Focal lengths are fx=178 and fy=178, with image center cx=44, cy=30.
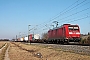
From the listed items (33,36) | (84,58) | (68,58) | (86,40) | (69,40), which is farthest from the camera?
(33,36)

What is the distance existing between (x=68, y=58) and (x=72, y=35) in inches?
862

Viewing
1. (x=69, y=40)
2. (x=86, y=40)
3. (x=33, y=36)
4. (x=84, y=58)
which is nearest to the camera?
(x=84, y=58)

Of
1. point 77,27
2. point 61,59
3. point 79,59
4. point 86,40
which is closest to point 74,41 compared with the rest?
point 77,27

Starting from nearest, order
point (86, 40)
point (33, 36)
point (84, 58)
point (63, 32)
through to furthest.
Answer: point (84, 58)
point (63, 32)
point (86, 40)
point (33, 36)

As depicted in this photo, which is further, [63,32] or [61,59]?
[63,32]

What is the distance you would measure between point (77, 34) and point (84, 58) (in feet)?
81.0

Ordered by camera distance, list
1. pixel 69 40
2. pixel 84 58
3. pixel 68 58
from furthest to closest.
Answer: pixel 69 40 < pixel 68 58 < pixel 84 58

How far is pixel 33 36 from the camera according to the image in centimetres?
9981

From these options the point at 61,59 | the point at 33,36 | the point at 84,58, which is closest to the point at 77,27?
the point at 61,59

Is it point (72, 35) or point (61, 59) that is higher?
point (72, 35)

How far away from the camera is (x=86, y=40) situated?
45031 mm

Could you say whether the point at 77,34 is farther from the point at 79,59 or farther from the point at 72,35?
the point at 79,59

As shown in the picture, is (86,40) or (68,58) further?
(86,40)

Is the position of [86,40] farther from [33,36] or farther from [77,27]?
[33,36]
